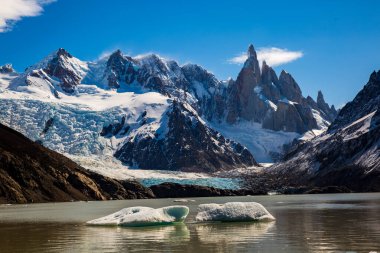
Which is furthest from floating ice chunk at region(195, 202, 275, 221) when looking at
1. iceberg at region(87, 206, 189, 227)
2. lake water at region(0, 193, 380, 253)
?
iceberg at region(87, 206, 189, 227)

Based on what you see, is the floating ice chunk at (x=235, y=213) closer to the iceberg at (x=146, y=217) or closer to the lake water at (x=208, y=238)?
the lake water at (x=208, y=238)

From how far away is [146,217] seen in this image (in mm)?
62062

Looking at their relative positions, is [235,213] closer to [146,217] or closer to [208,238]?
[146,217]

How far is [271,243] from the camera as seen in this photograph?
43281 mm

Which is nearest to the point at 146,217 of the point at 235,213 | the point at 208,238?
the point at 235,213

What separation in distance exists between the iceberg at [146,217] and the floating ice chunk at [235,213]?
119 inches

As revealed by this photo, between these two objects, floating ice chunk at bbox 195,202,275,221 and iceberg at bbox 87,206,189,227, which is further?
floating ice chunk at bbox 195,202,275,221

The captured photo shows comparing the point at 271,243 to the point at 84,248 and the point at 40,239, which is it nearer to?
the point at 84,248

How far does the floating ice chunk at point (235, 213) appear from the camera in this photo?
63.5 m

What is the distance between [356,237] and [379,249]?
8116 mm

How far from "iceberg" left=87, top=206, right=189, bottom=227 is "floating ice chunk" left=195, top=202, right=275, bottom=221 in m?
3.03

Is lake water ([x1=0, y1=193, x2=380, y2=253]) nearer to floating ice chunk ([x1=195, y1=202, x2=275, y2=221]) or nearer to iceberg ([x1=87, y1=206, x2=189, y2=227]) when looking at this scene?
floating ice chunk ([x1=195, y1=202, x2=275, y2=221])

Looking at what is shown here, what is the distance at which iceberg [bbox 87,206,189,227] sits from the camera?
205 ft

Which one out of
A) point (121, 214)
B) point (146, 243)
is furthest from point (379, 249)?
point (121, 214)
